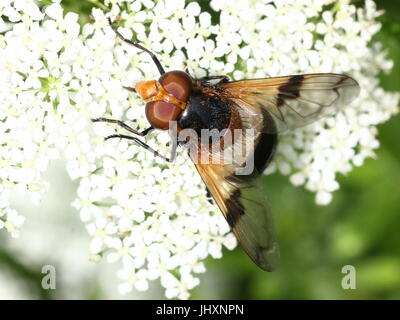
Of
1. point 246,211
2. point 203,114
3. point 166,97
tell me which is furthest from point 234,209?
point 166,97

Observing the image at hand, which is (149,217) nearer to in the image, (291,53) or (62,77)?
(62,77)

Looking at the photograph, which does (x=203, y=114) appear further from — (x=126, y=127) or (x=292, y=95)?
(x=292, y=95)

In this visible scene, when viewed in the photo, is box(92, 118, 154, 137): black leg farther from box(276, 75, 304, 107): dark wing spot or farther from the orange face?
box(276, 75, 304, 107): dark wing spot

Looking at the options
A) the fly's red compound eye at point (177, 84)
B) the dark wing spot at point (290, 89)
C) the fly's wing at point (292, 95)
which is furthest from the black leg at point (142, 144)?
the dark wing spot at point (290, 89)

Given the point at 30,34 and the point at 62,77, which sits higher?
the point at 30,34

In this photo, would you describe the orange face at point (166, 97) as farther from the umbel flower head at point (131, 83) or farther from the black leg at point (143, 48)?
the umbel flower head at point (131, 83)
